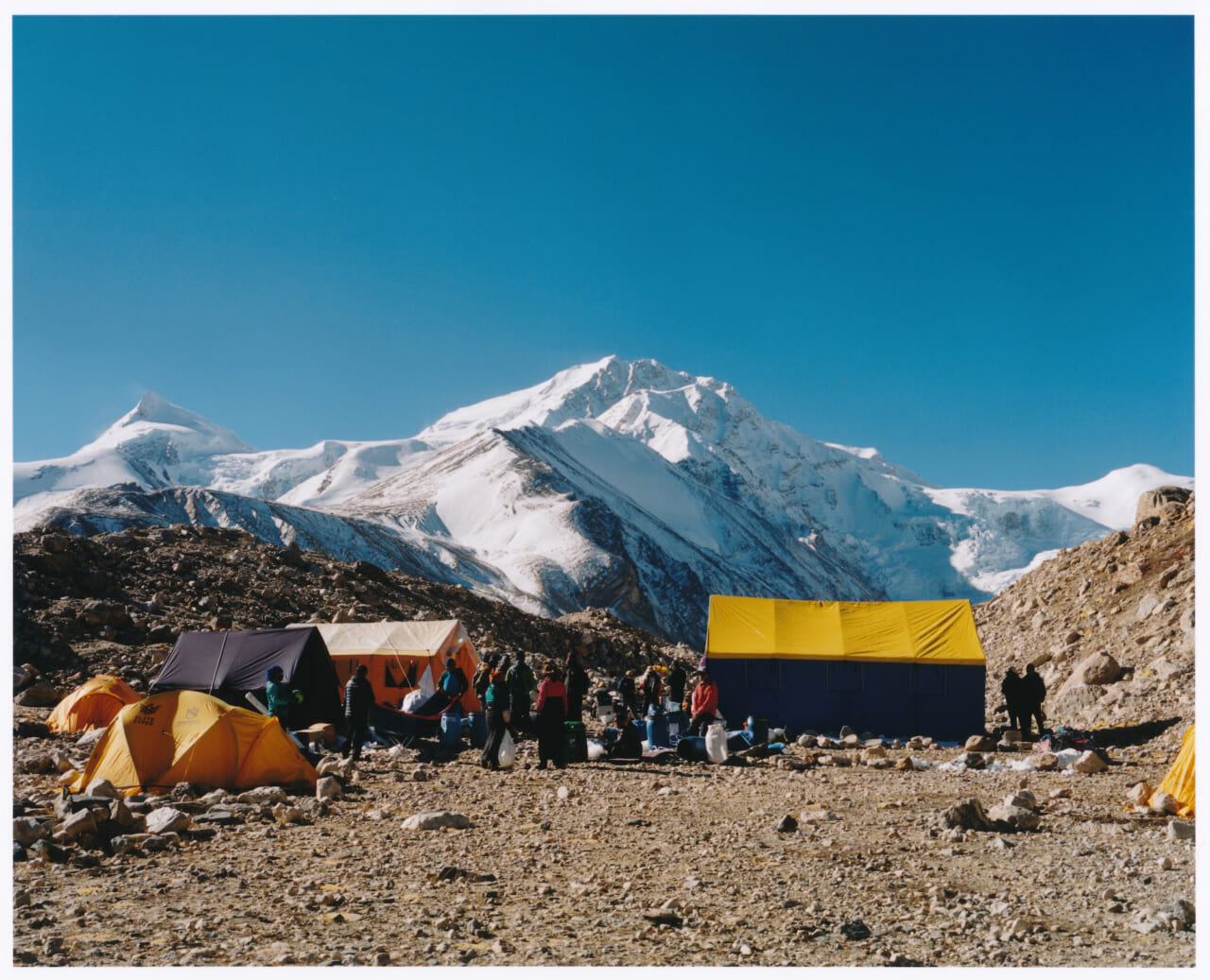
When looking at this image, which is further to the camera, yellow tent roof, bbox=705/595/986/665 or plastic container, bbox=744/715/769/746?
yellow tent roof, bbox=705/595/986/665

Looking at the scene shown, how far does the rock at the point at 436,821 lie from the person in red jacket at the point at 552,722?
4552 mm

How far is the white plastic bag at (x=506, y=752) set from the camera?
567 inches

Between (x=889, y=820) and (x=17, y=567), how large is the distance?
2835 cm

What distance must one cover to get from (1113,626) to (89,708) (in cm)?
2341

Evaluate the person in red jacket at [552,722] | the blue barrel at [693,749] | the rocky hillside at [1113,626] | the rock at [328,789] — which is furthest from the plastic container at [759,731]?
the rock at [328,789]

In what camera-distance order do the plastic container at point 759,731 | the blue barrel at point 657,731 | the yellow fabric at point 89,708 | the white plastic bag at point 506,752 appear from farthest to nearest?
the yellow fabric at point 89,708 < the blue barrel at point 657,731 < the plastic container at point 759,731 < the white plastic bag at point 506,752

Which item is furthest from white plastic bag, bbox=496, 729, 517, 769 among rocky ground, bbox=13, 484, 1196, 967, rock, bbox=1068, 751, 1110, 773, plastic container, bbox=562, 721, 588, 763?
rock, bbox=1068, 751, 1110, 773

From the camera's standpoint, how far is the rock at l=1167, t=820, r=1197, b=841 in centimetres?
858


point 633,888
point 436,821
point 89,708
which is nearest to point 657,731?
point 436,821

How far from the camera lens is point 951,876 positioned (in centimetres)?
762

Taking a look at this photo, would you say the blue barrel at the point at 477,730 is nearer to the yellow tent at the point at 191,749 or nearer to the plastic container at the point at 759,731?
the plastic container at the point at 759,731

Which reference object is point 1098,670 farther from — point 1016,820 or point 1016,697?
point 1016,820

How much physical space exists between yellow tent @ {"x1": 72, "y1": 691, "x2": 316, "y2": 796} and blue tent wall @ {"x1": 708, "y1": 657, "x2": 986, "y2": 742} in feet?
34.2

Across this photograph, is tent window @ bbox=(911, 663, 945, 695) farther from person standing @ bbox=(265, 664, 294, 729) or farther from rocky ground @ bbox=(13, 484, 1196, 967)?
person standing @ bbox=(265, 664, 294, 729)
